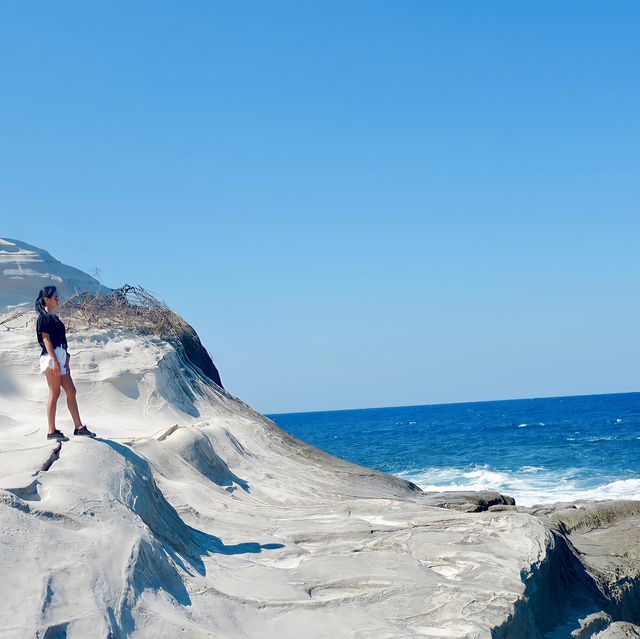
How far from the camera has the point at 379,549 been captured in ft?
21.7

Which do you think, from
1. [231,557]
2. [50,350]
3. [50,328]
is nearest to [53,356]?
[50,350]

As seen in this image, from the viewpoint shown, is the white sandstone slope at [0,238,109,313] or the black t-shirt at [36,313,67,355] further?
the white sandstone slope at [0,238,109,313]

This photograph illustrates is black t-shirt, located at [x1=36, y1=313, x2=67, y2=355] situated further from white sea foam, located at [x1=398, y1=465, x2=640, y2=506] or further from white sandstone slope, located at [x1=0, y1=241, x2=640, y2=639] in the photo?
white sea foam, located at [x1=398, y1=465, x2=640, y2=506]

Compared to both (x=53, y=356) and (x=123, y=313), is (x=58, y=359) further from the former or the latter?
(x=123, y=313)

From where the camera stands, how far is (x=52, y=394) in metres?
6.34

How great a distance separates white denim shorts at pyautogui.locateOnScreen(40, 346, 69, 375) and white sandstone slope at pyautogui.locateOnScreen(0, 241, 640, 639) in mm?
722

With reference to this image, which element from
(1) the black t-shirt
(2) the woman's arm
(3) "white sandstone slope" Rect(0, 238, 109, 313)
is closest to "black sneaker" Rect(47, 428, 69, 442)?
(2) the woman's arm

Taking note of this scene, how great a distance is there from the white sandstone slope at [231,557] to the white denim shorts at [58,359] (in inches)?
28.4

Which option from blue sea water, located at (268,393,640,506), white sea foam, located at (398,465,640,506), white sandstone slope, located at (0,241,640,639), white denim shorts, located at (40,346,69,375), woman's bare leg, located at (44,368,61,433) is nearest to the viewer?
white sandstone slope, located at (0,241,640,639)

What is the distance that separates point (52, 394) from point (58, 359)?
0.32 metres

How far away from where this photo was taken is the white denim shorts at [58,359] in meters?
6.43

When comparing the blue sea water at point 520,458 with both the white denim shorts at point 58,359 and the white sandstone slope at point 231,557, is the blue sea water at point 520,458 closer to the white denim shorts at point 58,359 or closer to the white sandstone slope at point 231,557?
the white sandstone slope at point 231,557

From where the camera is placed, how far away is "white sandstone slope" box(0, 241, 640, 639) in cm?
429

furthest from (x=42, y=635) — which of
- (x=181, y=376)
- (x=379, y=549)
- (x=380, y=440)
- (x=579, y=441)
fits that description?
(x=380, y=440)
